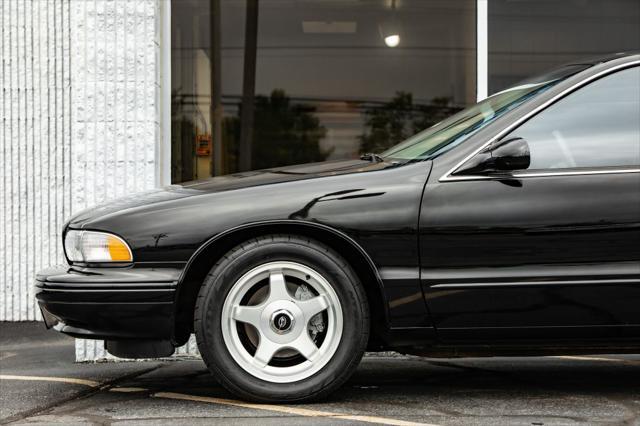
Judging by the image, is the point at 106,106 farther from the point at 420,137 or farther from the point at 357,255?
the point at 357,255

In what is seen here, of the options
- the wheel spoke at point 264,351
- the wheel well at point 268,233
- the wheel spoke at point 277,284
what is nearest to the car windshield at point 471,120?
the wheel well at point 268,233

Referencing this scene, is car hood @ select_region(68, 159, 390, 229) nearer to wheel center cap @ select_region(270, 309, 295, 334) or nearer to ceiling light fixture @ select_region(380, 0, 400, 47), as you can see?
wheel center cap @ select_region(270, 309, 295, 334)

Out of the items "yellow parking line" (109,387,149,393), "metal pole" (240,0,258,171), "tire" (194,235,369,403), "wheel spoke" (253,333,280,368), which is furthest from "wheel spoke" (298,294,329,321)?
"metal pole" (240,0,258,171)

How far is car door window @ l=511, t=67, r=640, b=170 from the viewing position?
480cm

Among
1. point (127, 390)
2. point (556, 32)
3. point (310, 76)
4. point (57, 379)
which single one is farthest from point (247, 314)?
point (310, 76)

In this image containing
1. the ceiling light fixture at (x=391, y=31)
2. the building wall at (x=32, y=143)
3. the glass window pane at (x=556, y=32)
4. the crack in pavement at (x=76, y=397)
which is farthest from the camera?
the ceiling light fixture at (x=391, y=31)

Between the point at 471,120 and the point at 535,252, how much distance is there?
0.83m

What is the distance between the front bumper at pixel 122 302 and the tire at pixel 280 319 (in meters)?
0.16

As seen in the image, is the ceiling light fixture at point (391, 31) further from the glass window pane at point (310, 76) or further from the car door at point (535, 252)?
the car door at point (535, 252)

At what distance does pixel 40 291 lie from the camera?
5.00 m

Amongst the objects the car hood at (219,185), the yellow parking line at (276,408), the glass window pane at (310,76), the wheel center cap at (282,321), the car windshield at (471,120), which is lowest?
the yellow parking line at (276,408)

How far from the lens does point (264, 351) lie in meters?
4.75

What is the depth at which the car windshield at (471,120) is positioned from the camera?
4949 mm

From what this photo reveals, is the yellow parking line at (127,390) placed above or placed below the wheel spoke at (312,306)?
below
